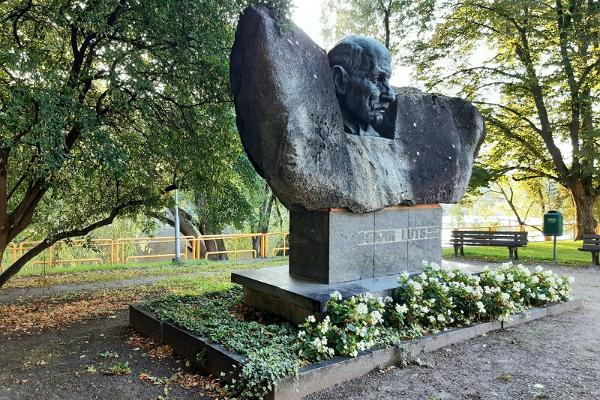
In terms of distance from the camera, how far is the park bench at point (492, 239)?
41.1 feet

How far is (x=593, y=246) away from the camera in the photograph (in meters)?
11.3

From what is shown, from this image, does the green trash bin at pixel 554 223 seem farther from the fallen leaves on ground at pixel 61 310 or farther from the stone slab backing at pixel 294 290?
the fallen leaves on ground at pixel 61 310

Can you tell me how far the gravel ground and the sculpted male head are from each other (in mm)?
3153

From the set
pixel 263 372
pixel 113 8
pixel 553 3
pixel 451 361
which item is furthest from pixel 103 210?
pixel 553 3

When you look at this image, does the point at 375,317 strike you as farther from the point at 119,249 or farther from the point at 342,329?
the point at 119,249

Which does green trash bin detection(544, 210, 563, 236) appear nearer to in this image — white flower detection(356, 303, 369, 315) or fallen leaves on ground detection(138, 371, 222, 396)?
white flower detection(356, 303, 369, 315)

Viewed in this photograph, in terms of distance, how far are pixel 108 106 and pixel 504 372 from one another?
21.0 ft

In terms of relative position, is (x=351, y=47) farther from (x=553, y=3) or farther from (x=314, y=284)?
(x=553, y=3)

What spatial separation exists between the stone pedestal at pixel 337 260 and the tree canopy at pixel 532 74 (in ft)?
34.5

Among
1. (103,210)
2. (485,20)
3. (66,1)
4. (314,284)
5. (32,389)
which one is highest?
(485,20)

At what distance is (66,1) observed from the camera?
495 cm

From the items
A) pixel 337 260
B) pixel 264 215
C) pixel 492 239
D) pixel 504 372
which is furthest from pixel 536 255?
pixel 264 215

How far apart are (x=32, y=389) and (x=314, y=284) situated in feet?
9.81

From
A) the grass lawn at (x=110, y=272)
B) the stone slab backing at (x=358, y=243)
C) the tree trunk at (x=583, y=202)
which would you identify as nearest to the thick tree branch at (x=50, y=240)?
the grass lawn at (x=110, y=272)
